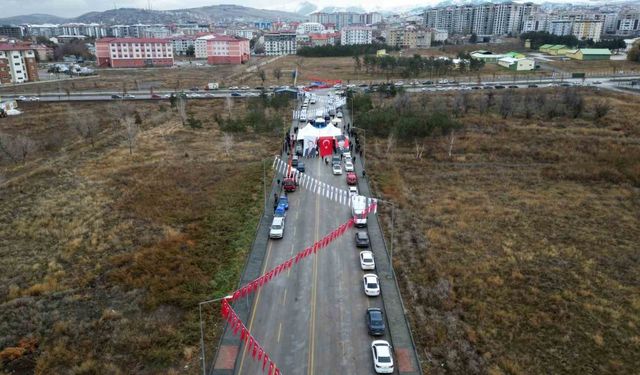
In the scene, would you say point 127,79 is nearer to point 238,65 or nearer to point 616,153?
point 238,65

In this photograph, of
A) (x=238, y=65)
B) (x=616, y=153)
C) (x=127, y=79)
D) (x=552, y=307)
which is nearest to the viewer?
(x=552, y=307)

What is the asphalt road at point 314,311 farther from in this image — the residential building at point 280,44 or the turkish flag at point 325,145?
the residential building at point 280,44

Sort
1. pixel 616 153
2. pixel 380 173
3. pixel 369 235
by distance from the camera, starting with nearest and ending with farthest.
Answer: pixel 369 235, pixel 380 173, pixel 616 153

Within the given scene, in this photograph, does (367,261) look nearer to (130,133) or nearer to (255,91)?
(130,133)

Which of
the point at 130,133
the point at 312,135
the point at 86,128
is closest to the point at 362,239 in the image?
the point at 312,135

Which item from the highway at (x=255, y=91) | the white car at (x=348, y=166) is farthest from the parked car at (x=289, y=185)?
the highway at (x=255, y=91)

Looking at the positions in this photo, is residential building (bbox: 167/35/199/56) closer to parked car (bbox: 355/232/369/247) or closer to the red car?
the red car

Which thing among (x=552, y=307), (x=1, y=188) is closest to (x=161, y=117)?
(x=1, y=188)

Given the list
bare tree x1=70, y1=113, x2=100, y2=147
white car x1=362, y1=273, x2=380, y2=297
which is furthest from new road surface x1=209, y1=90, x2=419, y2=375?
bare tree x1=70, y1=113, x2=100, y2=147
